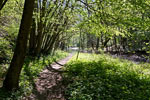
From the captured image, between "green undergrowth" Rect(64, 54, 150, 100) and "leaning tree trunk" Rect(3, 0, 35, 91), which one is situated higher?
"leaning tree trunk" Rect(3, 0, 35, 91)

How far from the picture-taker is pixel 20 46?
4.54 m

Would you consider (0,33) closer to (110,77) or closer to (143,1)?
(110,77)

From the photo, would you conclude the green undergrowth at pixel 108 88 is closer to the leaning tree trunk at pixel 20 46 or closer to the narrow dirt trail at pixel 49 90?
the narrow dirt trail at pixel 49 90

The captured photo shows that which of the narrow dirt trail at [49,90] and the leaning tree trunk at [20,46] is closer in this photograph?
the leaning tree trunk at [20,46]

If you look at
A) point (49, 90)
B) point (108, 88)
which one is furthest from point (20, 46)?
point (108, 88)

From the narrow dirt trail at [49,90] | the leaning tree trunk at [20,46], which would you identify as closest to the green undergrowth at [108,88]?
the narrow dirt trail at [49,90]

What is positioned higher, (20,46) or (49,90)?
(20,46)

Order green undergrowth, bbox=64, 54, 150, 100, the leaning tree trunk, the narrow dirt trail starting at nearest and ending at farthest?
the leaning tree trunk → green undergrowth, bbox=64, 54, 150, 100 → the narrow dirt trail

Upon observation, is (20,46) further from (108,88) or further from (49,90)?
(108,88)

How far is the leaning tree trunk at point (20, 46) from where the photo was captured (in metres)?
4.43

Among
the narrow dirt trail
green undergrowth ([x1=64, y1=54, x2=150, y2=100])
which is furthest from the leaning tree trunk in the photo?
green undergrowth ([x1=64, y1=54, x2=150, y2=100])

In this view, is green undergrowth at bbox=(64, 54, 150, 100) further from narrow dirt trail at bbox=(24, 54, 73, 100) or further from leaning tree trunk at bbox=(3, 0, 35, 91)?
leaning tree trunk at bbox=(3, 0, 35, 91)

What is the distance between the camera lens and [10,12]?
31.4 feet

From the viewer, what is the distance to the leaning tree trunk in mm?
4426
